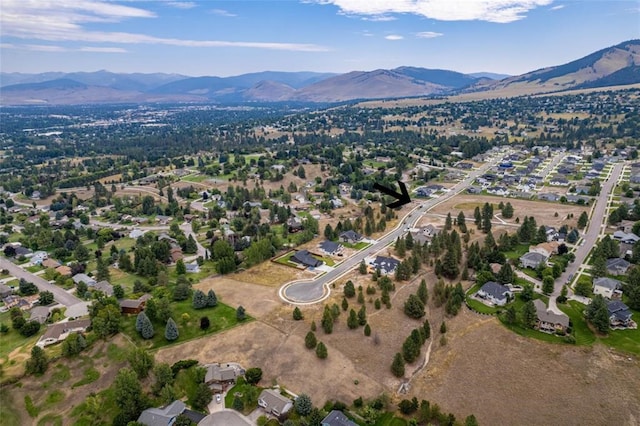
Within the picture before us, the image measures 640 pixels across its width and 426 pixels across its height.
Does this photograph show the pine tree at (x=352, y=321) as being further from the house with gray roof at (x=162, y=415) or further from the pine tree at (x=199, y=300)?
the house with gray roof at (x=162, y=415)

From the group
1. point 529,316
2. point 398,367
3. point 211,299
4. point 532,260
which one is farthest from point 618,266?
point 211,299

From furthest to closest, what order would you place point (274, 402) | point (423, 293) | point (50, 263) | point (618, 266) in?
1. point (50, 263)
2. point (618, 266)
3. point (423, 293)
4. point (274, 402)

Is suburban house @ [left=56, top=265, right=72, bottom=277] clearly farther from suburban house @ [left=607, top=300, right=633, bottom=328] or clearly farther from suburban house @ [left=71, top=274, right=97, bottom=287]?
suburban house @ [left=607, top=300, right=633, bottom=328]

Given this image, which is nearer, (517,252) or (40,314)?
(40,314)

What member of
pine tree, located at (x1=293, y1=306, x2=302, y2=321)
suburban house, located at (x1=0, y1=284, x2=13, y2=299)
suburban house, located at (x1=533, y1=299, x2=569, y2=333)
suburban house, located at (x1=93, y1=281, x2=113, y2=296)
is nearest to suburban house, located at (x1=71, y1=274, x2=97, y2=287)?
suburban house, located at (x1=93, y1=281, x2=113, y2=296)

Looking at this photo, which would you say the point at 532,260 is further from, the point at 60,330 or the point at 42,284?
the point at 42,284

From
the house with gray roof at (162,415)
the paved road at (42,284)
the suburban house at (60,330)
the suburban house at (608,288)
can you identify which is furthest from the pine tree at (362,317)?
the paved road at (42,284)

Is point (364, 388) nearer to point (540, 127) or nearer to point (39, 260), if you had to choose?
point (39, 260)

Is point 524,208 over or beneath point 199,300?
beneath
